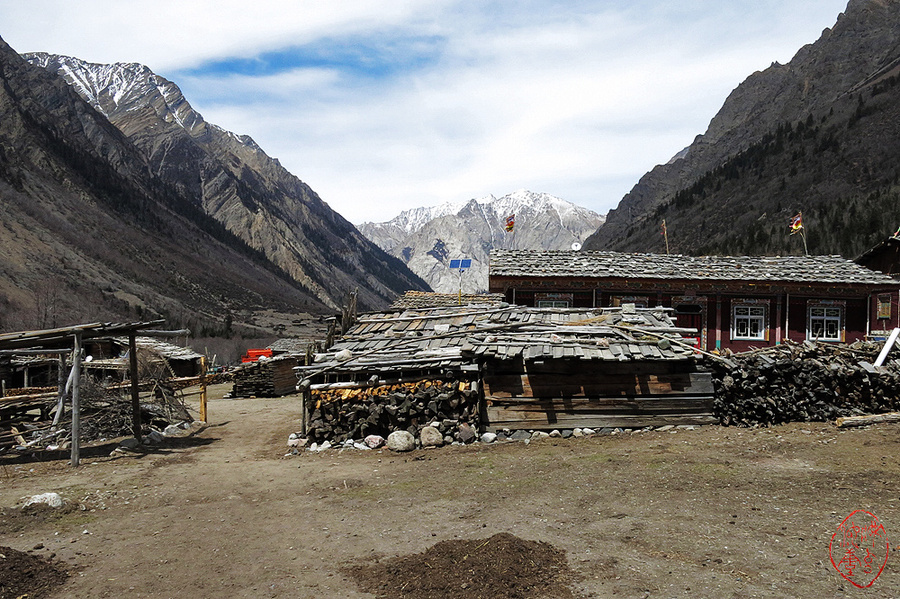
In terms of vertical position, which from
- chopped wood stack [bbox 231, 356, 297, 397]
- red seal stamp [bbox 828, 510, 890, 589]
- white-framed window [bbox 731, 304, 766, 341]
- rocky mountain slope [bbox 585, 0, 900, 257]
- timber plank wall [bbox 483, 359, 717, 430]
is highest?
rocky mountain slope [bbox 585, 0, 900, 257]

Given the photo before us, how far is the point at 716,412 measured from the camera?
535 inches

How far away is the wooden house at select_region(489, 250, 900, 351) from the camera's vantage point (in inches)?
976

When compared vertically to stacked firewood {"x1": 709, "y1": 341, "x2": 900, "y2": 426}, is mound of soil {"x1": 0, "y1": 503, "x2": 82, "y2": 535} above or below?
below

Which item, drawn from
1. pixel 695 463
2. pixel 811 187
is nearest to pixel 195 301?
pixel 695 463

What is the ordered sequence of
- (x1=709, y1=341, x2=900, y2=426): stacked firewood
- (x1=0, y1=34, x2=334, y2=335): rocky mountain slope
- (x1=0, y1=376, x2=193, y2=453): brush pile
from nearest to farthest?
(x1=709, y1=341, x2=900, y2=426): stacked firewood < (x1=0, y1=376, x2=193, y2=453): brush pile < (x1=0, y1=34, x2=334, y2=335): rocky mountain slope

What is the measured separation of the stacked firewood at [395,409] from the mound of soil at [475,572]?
625 centimetres

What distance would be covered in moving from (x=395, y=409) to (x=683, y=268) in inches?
684

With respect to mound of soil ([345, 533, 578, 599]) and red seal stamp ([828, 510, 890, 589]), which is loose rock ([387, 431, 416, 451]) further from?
red seal stamp ([828, 510, 890, 589])

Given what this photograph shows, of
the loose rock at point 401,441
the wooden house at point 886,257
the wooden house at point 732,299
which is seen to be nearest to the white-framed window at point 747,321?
the wooden house at point 732,299

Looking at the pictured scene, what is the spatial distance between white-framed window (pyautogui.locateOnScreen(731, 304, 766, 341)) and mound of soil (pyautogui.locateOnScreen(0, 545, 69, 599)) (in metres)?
24.9

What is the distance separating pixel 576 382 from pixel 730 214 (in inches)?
3506

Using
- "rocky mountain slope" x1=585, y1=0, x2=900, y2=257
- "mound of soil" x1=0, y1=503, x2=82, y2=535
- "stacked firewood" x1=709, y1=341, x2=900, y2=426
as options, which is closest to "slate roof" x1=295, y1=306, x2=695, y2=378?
"stacked firewood" x1=709, y1=341, x2=900, y2=426

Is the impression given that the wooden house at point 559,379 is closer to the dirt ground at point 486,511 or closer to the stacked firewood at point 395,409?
the stacked firewood at point 395,409

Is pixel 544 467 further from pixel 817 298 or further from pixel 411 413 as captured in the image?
pixel 817 298
